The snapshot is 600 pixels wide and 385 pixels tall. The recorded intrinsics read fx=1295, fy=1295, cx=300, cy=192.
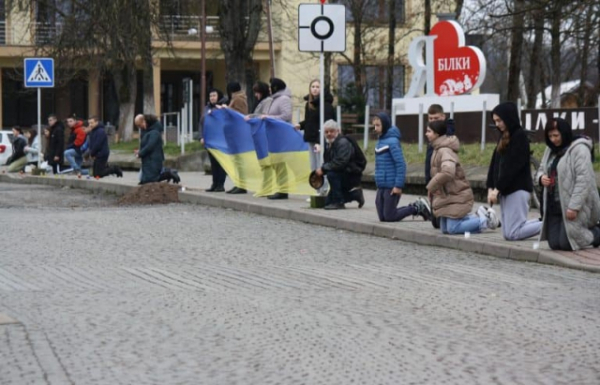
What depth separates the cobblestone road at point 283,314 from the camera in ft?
23.1

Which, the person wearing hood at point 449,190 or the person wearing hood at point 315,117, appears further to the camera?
the person wearing hood at point 315,117

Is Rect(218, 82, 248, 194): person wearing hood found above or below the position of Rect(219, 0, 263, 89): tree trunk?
below

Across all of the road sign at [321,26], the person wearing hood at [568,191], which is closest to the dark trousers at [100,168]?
the road sign at [321,26]

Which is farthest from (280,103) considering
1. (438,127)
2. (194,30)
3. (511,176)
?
(194,30)

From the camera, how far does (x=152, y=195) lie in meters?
22.2

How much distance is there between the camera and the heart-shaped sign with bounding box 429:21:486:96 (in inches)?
1189

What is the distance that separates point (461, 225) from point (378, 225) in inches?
60.4

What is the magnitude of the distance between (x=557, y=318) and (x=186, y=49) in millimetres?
53321

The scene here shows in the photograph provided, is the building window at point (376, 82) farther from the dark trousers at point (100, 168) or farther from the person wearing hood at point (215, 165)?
the person wearing hood at point (215, 165)

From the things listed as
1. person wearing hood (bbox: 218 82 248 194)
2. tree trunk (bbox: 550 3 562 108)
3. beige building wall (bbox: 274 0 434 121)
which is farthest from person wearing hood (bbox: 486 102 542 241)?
beige building wall (bbox: 274 0 434 121)

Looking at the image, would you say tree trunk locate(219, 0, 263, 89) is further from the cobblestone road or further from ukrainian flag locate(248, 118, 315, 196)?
the cobblestone road

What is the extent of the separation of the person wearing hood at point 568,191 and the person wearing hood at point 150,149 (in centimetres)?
1192

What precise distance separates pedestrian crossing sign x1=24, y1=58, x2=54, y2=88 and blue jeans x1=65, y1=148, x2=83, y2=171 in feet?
5.70

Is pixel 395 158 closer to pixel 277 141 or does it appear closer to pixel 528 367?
pixel 277 141
